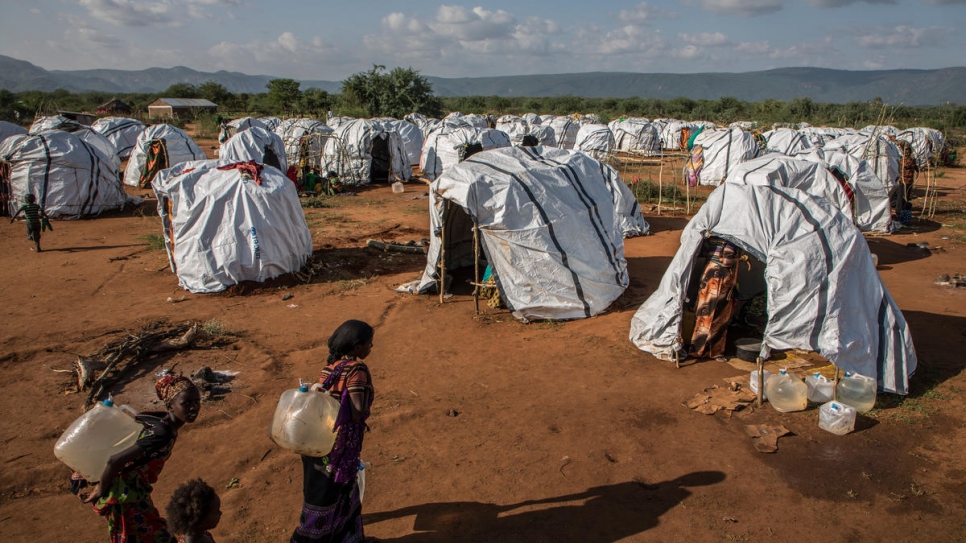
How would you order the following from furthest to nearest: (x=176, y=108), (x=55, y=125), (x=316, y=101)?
(x=176, y=108) < (x=316, y=101) < (x=55, y=125)

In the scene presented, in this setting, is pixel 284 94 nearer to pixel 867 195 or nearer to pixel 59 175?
pixel 59 175

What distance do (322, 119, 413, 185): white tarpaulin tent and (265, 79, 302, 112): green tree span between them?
28398 millimetres

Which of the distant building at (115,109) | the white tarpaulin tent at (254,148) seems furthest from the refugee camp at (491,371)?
the distant building at (115,109)

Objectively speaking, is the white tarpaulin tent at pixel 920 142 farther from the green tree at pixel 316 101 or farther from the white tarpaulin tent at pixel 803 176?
the green tree at pixel 316 101

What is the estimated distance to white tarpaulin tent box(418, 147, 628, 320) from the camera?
8.31 metres

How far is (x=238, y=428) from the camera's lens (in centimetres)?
567

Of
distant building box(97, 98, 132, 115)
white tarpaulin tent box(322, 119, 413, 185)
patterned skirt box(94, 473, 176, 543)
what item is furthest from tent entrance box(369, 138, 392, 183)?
distant building box(97, 98, 132, 115)

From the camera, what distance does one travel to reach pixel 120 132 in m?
23.1

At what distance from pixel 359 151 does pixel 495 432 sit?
17.0 metres

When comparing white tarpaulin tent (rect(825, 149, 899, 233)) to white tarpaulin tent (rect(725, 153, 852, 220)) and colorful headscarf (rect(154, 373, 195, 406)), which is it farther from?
colorful headscarf (rect(154, 373, 195, 406))

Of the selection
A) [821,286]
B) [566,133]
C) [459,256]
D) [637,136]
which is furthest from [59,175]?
[637,136]

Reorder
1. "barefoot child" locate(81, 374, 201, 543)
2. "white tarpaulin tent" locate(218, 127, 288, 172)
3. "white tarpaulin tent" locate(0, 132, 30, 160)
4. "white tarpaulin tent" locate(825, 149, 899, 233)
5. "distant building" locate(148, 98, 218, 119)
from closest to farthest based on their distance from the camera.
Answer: "barefoot child" locate(81, 374, 201, 543) → "white tarpaulin tent" locate(0, 132, 30, 160) → "white tarpaulin tent" locate(825, 149, 899, 233) → "white tarpaulin tent" locate(218, 127, 288, 172) → "distant building" locate(148, 98, 218, 119)

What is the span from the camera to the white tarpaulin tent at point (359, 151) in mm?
20828

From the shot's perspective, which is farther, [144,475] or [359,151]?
[359,151]
